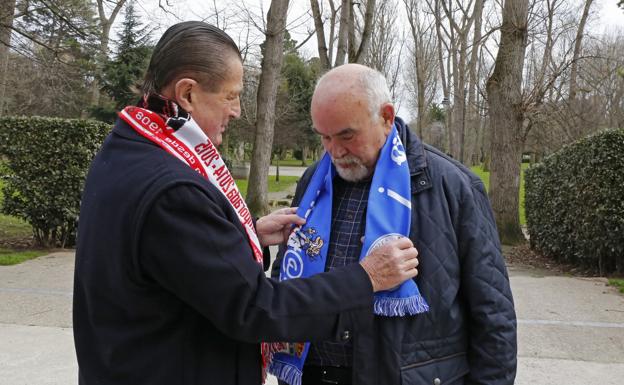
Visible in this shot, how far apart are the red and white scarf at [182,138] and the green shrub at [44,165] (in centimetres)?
790

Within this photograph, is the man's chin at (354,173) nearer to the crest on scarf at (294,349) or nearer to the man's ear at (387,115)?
the man's ear at (387,115)

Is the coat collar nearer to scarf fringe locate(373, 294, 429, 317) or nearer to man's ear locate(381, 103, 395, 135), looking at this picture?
man's ear locate(381, 103, 395, 135)

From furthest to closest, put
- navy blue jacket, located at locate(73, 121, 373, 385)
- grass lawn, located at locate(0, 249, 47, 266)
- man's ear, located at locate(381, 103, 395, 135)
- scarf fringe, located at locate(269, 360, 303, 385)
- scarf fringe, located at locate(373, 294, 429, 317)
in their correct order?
grass lawn, located at locate(0, 249, 47, 266)
man's ear, located at locate(381, 103, 395, 135)
scarf fringe, located at locate(269, 360, 303, 385)
scarf fringe, located at locate(373, 294, 429, 317)
navy blue jacket, located at locate(73, 121, 373, 385)

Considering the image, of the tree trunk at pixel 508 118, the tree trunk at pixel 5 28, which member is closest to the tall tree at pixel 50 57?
the tree trunk at pixel 5 28

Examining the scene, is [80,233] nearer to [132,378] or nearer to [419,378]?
[132,378]

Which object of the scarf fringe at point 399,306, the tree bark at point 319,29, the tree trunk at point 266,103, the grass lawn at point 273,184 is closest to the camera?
the scarf fringe at point 399,306

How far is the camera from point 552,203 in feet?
29.3

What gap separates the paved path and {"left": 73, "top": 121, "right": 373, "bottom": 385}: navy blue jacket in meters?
2.65

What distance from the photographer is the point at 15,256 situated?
26.7ft

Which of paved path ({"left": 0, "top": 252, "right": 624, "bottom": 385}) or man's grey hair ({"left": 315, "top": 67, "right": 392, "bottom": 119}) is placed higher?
man's grey hair ({"left": 315, "top": 67, "right": 392, "bottom": 119})

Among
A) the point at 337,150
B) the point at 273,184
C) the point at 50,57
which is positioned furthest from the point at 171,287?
the point at 273,184

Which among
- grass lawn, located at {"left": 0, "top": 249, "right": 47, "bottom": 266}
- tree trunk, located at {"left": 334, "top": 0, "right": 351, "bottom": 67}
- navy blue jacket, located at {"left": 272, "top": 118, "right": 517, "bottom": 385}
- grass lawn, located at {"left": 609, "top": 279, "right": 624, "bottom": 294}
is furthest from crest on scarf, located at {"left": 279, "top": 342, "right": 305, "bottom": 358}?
tree trunk, located at {"left": 334, "top": 0, "right": 351, "bottom": 67}

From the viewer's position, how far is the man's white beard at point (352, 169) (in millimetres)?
2215

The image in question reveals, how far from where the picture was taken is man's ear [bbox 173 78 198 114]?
1.64 metres
